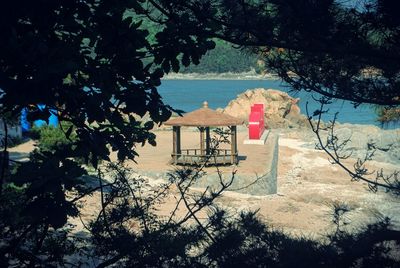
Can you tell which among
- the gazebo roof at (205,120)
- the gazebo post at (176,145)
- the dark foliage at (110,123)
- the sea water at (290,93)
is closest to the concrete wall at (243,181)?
the gazebo post at (176,145)

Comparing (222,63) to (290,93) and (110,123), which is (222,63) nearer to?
(290,93)

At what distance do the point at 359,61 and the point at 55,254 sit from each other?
403 centimetres

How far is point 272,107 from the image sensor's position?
135 feet

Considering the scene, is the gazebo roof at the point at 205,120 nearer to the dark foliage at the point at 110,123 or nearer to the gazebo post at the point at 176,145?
the gazebo post at the point at 176,145

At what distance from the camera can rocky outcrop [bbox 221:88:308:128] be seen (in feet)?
132

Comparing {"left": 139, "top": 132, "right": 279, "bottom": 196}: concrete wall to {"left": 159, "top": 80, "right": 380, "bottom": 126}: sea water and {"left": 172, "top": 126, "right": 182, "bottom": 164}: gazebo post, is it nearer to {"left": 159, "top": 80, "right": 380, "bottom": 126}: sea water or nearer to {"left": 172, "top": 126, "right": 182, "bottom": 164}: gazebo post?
{"left": 172, "top": 126, "right": 182, "bottom": 164}: gazebo post

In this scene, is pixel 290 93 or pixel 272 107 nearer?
pixel 290 93

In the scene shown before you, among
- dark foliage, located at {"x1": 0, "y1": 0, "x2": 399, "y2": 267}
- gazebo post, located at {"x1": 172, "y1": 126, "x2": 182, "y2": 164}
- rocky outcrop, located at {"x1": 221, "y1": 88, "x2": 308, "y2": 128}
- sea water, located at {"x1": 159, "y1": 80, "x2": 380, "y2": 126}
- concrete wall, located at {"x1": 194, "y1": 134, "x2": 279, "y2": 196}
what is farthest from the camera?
rocky outcrop, located at {"x1": 221, "y1": 88, "x2": 308, "y2": 128}

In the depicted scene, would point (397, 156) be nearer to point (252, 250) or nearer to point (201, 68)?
point (252, 250)

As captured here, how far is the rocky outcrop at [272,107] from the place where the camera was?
Answer: 40281mm

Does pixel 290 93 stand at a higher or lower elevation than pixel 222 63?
higher

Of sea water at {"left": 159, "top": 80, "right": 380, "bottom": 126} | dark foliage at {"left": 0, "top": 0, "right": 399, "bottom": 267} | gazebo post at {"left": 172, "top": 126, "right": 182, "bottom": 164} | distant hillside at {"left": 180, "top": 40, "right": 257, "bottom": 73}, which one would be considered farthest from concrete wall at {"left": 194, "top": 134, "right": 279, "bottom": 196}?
distant hillside at {"left": 180, "top": 40, "right": 257, "bottom": 73}

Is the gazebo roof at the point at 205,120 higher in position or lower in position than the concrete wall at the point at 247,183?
higher

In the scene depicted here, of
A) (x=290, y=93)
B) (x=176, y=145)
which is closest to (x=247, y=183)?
(x=176, y=145)
